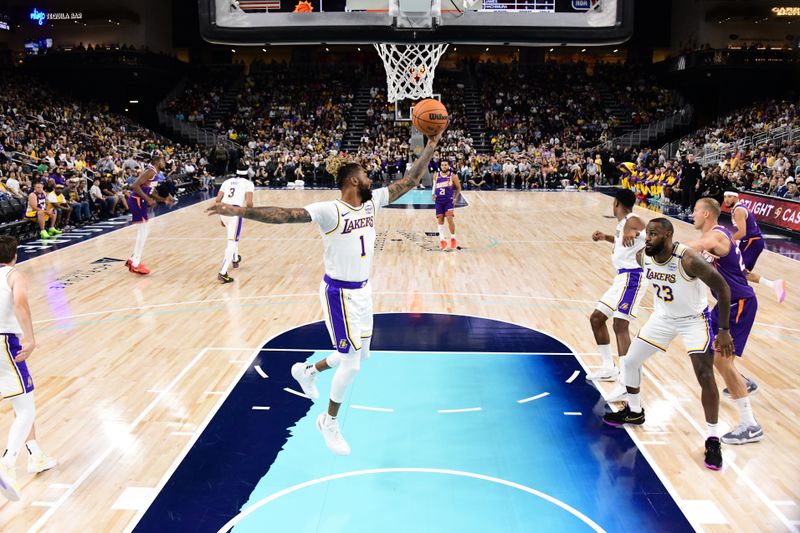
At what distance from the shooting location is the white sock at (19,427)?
4074 mm

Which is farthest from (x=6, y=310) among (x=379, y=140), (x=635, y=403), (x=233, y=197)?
(x=379, y=140)

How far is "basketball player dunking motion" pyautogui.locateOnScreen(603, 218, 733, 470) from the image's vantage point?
168 inches

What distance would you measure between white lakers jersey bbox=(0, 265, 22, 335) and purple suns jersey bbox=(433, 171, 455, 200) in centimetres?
815

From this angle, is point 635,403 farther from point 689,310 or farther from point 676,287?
point 676,287

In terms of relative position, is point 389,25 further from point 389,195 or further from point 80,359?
point 80,359

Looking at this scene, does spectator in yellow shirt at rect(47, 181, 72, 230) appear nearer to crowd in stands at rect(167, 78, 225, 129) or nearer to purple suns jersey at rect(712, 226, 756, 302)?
purple suns jersey at rect(712, 226, 756, 302)

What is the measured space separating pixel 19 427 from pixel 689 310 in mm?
4176

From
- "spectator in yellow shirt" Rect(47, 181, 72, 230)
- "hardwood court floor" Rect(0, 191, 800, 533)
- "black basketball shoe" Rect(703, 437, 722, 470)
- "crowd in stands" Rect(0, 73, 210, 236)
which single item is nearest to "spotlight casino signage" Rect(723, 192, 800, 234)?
"hardwood court floor" Rect(0, 191, 800, 533)

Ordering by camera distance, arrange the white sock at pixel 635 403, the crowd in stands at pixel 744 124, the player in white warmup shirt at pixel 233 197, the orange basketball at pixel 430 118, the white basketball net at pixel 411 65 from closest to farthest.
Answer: the white sock at pixel 635 403 → the orange basketball at pixel 430 118 → the player in white warmup shirt at pixel 233 197 → the white basketball net at pixel 411 65 → the crowd in stands at pixel 744 124

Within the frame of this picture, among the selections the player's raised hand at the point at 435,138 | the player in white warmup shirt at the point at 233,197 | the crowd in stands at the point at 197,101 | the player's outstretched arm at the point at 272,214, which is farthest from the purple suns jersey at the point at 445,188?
the crowd in stands at the point at 197,101

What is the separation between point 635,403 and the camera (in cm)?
501

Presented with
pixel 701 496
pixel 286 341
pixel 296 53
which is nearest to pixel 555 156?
pixel 296 53

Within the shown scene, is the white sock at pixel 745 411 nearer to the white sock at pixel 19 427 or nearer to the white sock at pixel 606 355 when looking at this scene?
the white sock at pixel 606 355

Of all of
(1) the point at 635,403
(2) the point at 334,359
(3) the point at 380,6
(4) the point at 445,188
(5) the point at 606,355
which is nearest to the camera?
(2) the point at 334,359
